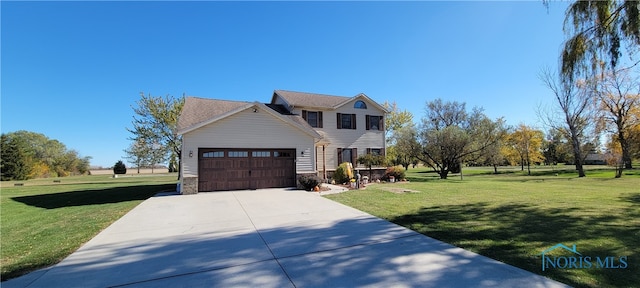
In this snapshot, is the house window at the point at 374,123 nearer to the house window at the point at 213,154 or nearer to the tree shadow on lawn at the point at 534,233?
the house window at the point at 213,154

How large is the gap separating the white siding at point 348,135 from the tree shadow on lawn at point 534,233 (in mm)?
12344

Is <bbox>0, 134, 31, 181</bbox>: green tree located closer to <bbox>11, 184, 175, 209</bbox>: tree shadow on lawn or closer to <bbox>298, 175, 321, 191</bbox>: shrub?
<bbox>11, 184, 175, 209</bbox>: tree shadow on lawn

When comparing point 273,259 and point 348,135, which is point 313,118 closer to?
point 348,135

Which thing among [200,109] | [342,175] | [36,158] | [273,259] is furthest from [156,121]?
[36,158]

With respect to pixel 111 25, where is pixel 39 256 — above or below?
below

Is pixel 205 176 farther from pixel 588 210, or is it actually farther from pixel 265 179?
pixel 588 210

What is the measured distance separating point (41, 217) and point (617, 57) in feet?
53.1

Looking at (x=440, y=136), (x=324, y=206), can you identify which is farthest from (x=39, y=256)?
(x=440, y=136)

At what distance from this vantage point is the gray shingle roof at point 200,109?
536 inches

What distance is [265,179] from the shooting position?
14102mm

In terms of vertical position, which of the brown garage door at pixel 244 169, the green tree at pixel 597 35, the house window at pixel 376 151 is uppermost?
the green tree at pixel 597 35

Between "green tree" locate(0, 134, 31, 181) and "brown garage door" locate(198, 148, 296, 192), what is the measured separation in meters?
38.3

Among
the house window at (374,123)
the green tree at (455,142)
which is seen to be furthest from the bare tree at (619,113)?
the house window at (374,123)

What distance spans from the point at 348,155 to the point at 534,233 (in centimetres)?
1549
